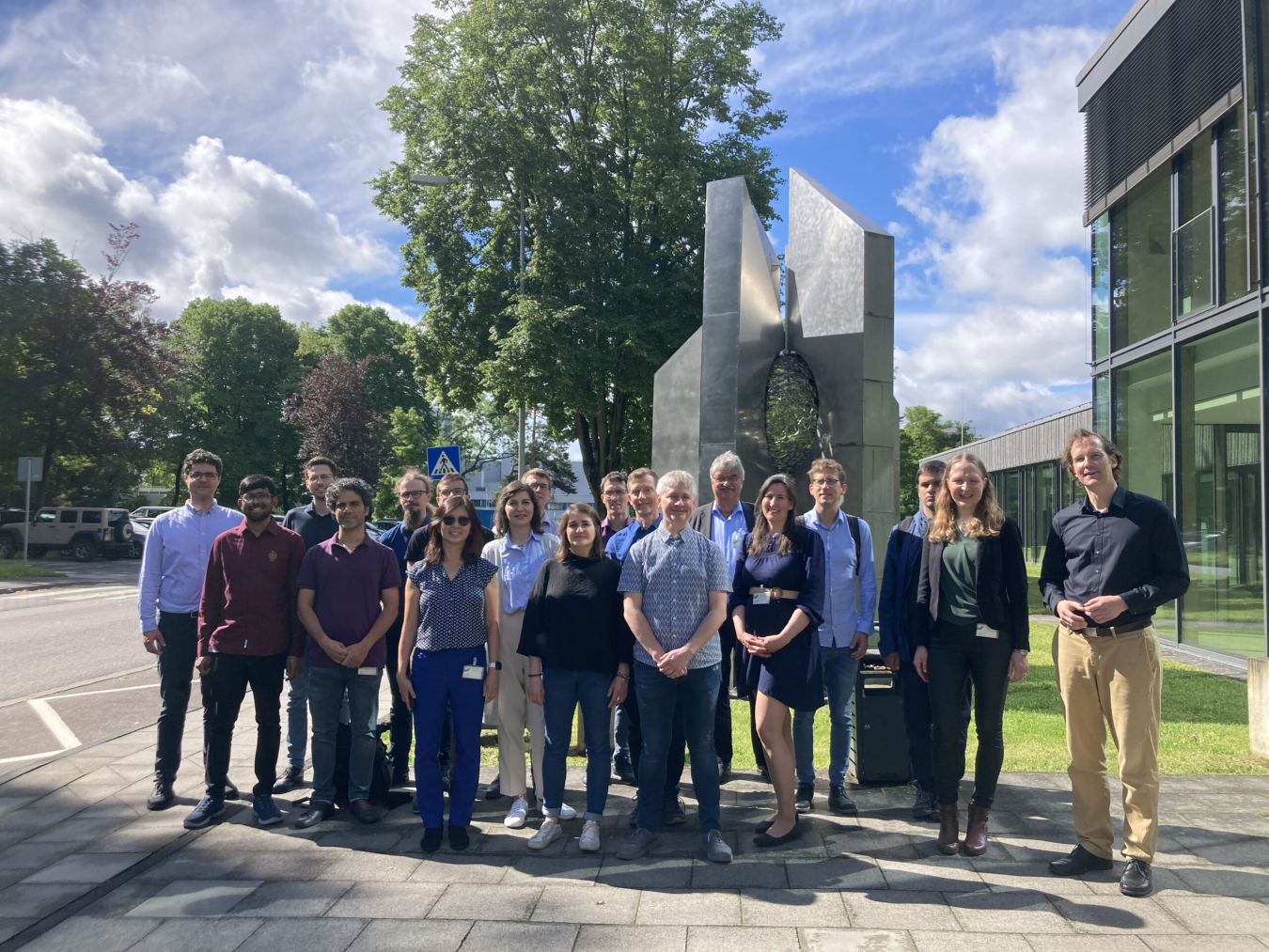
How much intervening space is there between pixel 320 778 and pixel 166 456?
41004mm

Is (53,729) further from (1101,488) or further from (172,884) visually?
(1101,488)

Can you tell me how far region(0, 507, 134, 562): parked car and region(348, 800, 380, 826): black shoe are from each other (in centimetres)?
2984

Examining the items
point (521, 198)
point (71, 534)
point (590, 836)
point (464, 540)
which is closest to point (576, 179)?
point (521, 198)

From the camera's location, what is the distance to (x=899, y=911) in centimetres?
363

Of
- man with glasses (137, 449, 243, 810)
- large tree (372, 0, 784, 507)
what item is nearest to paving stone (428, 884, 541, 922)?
man with glasses (137, 449, 243, 810)

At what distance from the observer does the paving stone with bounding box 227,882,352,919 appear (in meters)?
3.73

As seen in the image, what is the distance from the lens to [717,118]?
73.8 feet

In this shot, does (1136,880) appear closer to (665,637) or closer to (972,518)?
(972,518)

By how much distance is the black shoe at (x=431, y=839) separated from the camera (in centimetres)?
445

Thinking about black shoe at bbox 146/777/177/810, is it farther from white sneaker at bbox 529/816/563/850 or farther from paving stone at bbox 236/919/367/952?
white sneaker at bbox 529/816/563/850

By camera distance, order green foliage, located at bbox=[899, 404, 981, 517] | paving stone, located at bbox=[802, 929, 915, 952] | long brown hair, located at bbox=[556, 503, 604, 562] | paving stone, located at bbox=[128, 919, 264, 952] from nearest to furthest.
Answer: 1. paving stone, located at bbox=[802, 929, 915, 952]
2. paving stone, located at bbox=[128, 919, 264, 952]
3. long brown hair, located at bbox=[556, 503, 604, 562]
4. green foliage, located at bbox=[899, 404, 981, 517]

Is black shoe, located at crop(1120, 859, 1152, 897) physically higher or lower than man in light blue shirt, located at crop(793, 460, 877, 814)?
lower

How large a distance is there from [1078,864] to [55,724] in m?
7.89

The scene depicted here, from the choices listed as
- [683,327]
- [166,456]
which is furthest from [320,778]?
[166,456]
